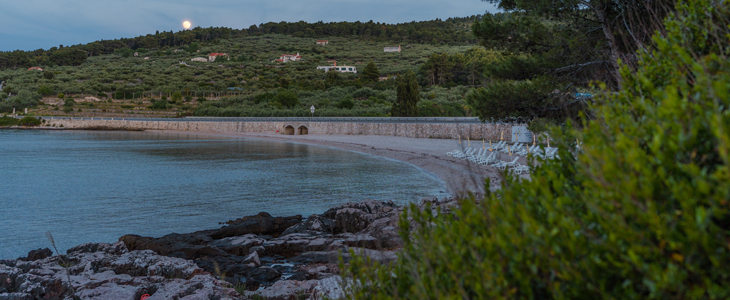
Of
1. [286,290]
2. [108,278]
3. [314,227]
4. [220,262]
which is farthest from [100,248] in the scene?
[286,290]

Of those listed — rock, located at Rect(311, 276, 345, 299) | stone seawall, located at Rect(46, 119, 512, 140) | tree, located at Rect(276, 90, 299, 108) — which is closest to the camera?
rock, located at Rect(311, 276, 345, 299)

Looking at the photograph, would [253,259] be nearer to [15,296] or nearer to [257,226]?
[257,226]

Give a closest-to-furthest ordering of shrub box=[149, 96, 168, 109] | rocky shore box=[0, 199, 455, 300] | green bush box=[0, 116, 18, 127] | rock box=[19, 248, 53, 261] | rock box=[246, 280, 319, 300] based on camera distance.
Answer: rock box=[246, 280, 319, 300] → rocky shore box=[0, 199, 455, 300] → rock box=[19, 248, 53, 261] → green bush box=[0, 116, 18, 127] → shrub box=[149, 96, 168, 109]

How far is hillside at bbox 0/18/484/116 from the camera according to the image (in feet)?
190

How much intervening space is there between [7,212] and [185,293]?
34.2ft

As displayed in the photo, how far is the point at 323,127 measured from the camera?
44.3 metres

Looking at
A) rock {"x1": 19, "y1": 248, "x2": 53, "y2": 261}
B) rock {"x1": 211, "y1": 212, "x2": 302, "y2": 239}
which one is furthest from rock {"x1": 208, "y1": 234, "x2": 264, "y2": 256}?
rock {"x1": 19, "y1": 248, "x2": 53, "y2": 261}

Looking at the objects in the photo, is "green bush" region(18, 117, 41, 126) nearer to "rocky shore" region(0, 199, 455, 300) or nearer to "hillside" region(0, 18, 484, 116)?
"hillside" region(0, 18, 484, 116)

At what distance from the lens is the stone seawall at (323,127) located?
31.0 meters

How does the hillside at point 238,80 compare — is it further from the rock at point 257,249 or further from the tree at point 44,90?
the rock at point 257,249

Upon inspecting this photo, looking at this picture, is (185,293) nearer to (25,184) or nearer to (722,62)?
(722,62)

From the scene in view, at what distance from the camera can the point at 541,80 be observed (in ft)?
33.1

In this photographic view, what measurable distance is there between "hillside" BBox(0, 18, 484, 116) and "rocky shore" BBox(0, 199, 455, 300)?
34822 mm

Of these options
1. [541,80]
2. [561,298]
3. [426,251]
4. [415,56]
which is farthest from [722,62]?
[415,56]
